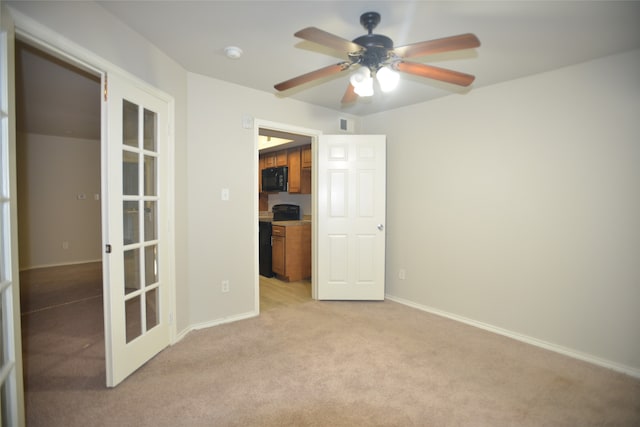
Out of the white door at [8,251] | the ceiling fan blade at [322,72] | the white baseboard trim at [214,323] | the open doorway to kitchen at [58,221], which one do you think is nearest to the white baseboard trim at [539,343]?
the white baseboard trim at [214,323]

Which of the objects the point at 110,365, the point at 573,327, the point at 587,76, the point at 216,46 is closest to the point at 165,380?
the point at 110,365

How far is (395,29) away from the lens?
206cm

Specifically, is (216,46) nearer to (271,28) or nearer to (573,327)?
(271,28)

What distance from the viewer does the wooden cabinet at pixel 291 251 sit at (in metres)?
4.64

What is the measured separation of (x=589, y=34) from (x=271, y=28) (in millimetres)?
2082

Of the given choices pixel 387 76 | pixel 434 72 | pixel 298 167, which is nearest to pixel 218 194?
pixel 387 76

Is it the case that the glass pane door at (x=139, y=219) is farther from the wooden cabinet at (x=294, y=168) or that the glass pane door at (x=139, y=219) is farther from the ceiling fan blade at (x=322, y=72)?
the wooden cabinet at (x=294, y=168)

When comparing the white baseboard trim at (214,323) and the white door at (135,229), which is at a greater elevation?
the white door at (135,229)

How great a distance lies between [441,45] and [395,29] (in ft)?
2.13

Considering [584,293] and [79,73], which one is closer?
[584,293]

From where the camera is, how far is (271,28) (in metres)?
2.09

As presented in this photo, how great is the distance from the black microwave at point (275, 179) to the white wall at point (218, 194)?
6.34 ft

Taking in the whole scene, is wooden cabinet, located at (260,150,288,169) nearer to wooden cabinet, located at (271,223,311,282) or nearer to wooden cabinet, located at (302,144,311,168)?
wooden cabinet, located at (302,144,311,168)

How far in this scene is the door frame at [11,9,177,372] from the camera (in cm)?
153
